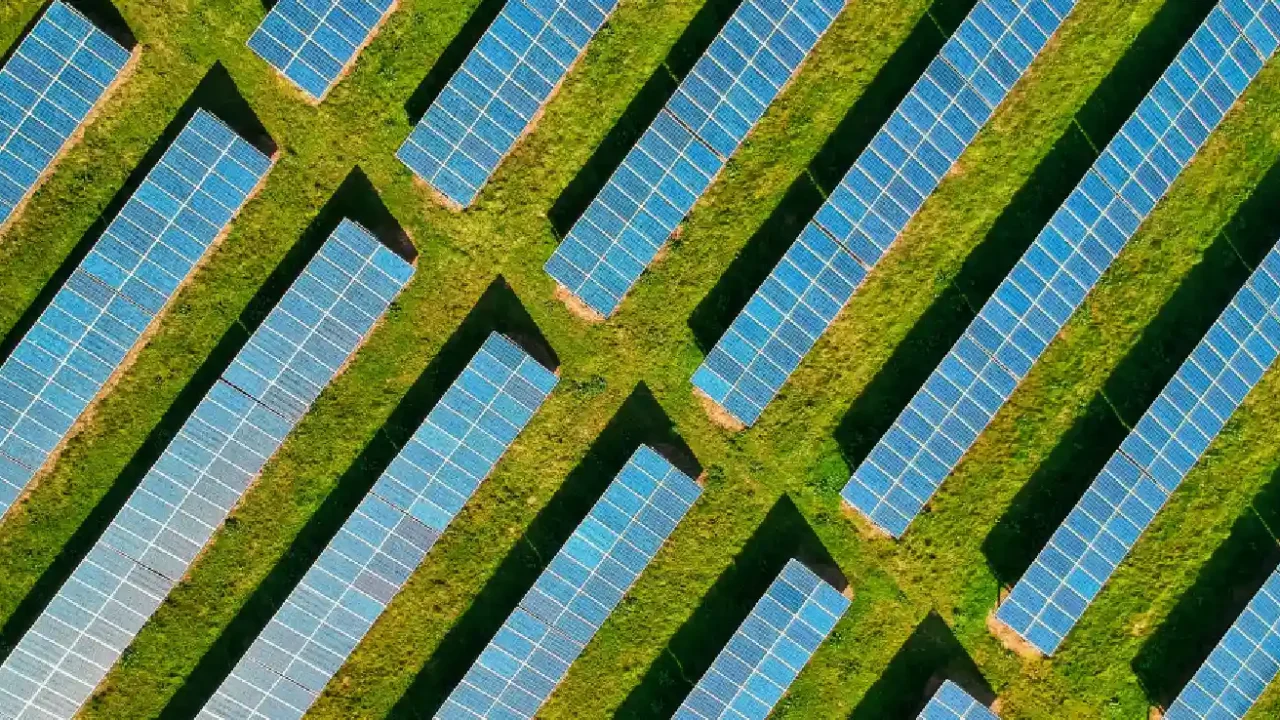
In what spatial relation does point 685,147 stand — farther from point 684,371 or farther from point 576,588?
point 576,588

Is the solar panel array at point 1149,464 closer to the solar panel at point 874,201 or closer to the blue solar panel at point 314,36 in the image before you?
the solar panel at point 874,201

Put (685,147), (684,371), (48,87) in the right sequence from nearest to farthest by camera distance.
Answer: (48,87) < (685,147) < (684,371)

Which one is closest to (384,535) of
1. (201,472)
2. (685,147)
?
(201,472)

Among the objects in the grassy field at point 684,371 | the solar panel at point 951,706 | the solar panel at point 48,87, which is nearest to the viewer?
the solar panel at point 48,87

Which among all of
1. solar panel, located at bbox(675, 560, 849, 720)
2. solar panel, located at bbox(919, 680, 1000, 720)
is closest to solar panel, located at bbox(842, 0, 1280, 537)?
solar panel, located at bbox(675, 560, 849, 720)

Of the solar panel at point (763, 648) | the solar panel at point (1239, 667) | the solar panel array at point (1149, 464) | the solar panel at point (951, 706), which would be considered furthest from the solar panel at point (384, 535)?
the solar panel at point (1239, 667)

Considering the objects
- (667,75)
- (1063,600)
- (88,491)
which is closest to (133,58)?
(88,491)

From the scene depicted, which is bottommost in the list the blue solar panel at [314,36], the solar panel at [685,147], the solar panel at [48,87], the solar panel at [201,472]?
the solar panel at [201,472]
